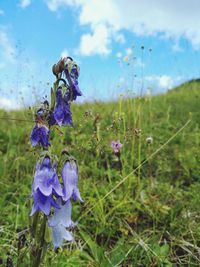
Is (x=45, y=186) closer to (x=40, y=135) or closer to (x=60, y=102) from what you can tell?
(x=40, y=135)

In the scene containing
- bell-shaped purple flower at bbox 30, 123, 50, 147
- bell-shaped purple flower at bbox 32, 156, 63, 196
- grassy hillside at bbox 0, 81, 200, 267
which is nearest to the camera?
bell-shaped purple flower at bbox 32, 156, 63, 196

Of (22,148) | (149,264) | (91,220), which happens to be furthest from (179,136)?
(149,264)

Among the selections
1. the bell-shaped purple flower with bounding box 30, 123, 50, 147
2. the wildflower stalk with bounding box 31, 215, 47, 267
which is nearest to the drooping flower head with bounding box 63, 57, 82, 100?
the bell-shaped purple flower with bounding box 30, 123, 50, 147

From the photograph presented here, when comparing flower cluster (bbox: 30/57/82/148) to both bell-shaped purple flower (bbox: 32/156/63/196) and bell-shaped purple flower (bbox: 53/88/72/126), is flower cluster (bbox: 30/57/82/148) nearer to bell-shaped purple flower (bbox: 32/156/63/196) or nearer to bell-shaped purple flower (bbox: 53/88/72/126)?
bell-shaped purple flower (bbox: 53/88/72/126)

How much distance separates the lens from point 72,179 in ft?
5.79

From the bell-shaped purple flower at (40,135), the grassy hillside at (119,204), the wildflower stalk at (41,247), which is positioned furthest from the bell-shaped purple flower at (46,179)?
the grassy hillside at (119,204)

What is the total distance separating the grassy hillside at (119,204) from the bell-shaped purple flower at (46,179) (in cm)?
40

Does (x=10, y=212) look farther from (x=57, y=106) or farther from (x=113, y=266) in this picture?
(x=57, y=106)

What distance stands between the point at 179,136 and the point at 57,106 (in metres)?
3.29

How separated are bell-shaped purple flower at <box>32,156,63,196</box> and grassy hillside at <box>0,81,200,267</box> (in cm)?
40

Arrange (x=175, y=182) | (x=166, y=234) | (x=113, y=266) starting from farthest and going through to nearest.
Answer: (x=175, y=182)
(x=166, y=234)
(x=113, y=266)

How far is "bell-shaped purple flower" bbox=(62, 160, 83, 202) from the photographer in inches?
69.2

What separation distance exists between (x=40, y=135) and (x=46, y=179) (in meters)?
0.21

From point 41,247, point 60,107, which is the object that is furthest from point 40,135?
point 41,247
